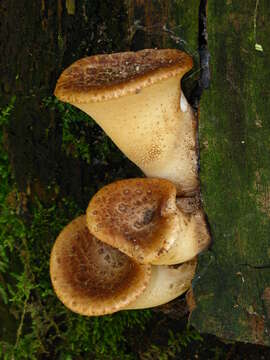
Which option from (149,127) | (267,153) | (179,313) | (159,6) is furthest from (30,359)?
(159,6)

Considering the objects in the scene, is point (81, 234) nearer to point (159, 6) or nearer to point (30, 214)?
point (30, 214)

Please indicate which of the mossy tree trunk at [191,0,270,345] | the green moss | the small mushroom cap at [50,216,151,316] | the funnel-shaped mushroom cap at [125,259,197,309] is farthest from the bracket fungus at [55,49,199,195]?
the green moss

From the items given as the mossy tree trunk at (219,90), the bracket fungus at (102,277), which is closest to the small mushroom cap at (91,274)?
the bracket fungus at (102,277)

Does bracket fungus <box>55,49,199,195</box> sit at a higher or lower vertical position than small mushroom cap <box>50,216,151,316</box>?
higher

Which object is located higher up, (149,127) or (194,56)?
(194,56)

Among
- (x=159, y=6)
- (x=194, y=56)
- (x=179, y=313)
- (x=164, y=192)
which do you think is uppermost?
(x=159, y=6)

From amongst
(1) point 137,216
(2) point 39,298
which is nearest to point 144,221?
(1) point 137,216

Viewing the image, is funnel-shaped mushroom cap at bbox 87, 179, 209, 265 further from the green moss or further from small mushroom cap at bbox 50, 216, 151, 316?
the green moss

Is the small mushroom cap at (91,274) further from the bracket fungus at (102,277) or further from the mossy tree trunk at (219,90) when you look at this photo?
the mossy tree trunk at (219,90)
